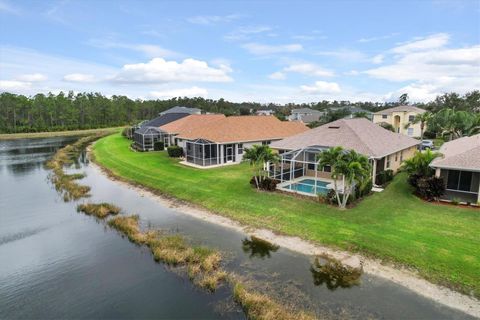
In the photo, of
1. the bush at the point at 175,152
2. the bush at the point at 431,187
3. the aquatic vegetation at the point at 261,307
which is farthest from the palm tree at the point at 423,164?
the bush at the point at 175,152

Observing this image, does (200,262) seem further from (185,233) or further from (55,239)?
(55,239)

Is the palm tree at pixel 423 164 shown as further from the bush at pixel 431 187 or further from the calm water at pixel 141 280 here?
the calm water at pixel 141 280

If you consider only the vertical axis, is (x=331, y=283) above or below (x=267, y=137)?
below

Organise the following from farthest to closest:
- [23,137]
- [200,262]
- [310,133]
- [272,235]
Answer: [23,137], [310,133], [272,235], [200,262]

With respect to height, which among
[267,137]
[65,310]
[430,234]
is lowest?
[65,310]

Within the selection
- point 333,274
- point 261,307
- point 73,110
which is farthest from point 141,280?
point 73,110

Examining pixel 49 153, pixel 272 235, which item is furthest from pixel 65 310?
pixel 49 153

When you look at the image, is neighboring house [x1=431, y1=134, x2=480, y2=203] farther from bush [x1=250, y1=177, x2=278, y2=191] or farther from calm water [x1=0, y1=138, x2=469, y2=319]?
calm water [x1=0, y1=138, x2=469, y2=319]
